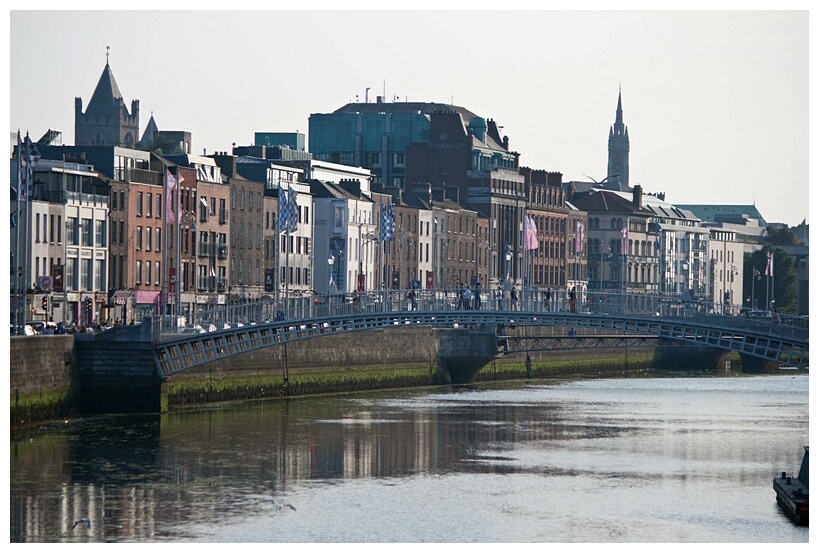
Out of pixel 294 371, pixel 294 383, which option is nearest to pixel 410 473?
pixel 294 383

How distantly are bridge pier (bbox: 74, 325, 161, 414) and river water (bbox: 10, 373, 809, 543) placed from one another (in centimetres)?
137

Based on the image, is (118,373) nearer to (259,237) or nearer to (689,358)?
(259,237)

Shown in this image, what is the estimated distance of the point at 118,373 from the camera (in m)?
72.4

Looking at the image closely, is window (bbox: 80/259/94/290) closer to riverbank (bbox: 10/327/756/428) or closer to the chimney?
riverbank (bbox: 10/327/756/428)

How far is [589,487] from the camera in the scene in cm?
5569

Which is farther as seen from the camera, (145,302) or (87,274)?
(145,302)

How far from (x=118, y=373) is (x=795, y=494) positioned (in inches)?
1169

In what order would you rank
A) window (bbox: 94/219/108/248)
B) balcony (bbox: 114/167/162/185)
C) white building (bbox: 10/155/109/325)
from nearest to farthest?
white building (bbox: 10/155/109/325), window (bbox: 94/219/108/248), balcony (bbox: 114/167/162/185)

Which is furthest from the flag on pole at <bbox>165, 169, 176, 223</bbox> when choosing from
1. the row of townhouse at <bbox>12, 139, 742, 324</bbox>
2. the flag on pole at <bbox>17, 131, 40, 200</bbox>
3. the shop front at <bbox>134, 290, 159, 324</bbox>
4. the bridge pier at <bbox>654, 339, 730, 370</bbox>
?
the bridge pier at <bbox>654, 339, 730, 370</bbox>

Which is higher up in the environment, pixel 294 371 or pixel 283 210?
pixel 283 210

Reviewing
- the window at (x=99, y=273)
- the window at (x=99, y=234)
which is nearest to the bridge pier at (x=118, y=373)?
the window at (x=99, y=234)

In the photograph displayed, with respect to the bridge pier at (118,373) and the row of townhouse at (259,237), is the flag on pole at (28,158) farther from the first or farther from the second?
the row of townhouse at (259,237)

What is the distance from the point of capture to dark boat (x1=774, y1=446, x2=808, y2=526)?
47856 mm
